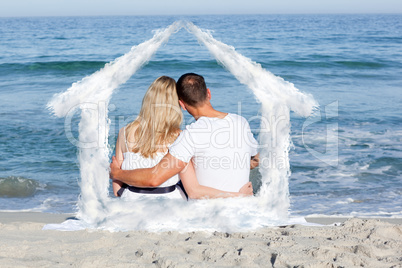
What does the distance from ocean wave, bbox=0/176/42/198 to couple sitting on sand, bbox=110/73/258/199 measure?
2878 mm

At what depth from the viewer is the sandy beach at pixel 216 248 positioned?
9.41ft

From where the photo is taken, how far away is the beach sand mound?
2869mm

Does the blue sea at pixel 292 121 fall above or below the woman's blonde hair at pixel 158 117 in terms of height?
below

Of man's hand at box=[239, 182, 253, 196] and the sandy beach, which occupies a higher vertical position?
man's hand at box=[239, 182, 253, 196]

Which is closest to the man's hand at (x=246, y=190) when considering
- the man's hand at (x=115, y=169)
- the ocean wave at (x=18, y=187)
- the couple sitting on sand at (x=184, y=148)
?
the couple sitting on sand at (x=184, y=148)

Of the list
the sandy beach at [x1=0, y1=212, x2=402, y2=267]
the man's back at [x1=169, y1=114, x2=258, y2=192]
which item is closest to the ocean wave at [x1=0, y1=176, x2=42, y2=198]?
Answer: the sandy beach at [x1=0, y1=212, x2=402, y2=267]

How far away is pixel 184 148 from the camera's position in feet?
11.1

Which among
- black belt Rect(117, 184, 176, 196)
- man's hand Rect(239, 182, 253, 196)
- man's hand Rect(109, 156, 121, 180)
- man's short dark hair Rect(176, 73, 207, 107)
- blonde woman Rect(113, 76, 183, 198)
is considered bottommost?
man's hand Rect(239, 182, 253, 196)

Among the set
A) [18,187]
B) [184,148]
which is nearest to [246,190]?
[184,148]

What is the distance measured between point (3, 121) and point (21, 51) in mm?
14407

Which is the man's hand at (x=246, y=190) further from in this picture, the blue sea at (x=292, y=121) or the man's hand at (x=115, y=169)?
the man's hand at (x=115, y=169)

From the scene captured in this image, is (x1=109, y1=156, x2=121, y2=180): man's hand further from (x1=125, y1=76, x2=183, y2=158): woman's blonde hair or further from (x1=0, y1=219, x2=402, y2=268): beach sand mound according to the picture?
(x1=0, y1=219, x2=402, y2=268): beach sand mound

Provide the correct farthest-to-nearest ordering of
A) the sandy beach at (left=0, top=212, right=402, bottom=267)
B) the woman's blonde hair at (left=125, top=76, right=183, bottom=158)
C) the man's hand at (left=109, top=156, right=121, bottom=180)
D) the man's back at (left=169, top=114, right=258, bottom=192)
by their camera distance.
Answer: the man's hand at (left=109, top=156, right=121, bottom=180) < the woman's blonde hair at (left=125, top=76, right=183, bottom=158) < the man's back at (left=169, top=114, right=258, bottom=192) < the sandy beach at (left=0, top=212, right=402, bottom=267)

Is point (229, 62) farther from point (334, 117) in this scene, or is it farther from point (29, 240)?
point (334, 117)
